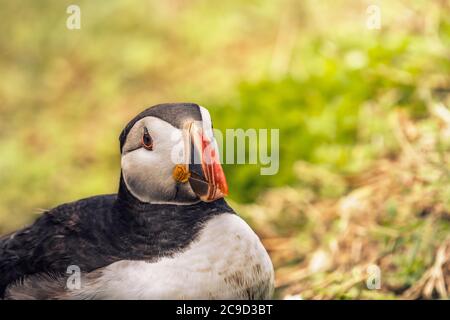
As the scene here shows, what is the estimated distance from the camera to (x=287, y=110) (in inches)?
203

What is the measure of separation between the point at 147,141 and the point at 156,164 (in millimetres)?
85

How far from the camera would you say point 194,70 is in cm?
740

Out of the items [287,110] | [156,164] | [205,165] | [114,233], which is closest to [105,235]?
[114,233]

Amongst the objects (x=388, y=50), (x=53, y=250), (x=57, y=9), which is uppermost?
(x=57, y=9)

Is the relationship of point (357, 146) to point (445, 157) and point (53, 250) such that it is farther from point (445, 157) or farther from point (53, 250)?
point (53, 250)

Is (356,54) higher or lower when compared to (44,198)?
higher

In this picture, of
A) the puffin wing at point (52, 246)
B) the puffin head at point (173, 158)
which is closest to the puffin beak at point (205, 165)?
the puffin head at point (173, 158)

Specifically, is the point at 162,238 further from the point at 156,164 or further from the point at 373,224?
the point at 373,224

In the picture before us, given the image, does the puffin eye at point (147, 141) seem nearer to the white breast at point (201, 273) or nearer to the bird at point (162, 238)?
the bird at point (162, 238)

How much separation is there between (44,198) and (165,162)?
3489 millimetres

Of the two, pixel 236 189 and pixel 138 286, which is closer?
pixel 138 286

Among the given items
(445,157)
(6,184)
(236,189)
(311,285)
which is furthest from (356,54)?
(6,184)

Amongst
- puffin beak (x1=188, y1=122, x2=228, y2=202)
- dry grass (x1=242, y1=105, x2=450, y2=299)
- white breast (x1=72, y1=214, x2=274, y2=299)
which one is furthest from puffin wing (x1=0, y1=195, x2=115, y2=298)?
dry grass (x1=242, y1=105, x2=450, y2=299)

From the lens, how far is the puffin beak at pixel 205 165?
258cm
